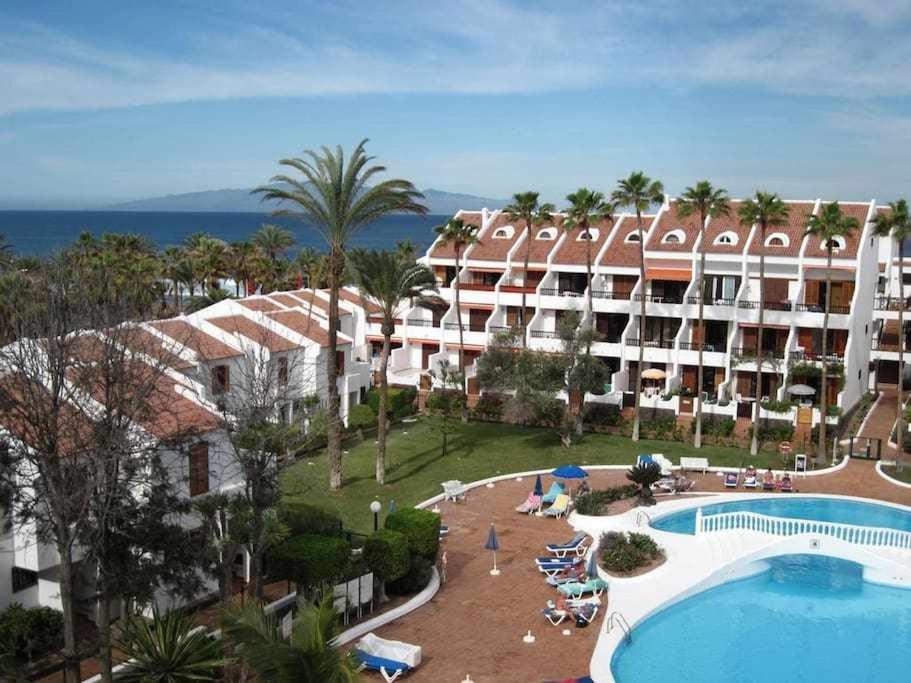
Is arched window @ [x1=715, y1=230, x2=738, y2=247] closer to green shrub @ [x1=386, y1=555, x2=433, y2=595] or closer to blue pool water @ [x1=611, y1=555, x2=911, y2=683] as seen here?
blue pool water @ [x1=611, y1=555, x2=911, y2=683]

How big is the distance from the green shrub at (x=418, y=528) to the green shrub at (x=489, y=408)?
21.7 m

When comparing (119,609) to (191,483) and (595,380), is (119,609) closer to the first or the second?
(191,483)

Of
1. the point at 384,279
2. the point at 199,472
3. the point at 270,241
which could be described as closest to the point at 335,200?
the point at 384,279

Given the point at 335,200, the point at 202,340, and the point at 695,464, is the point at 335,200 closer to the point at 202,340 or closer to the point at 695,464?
the point at 202,340

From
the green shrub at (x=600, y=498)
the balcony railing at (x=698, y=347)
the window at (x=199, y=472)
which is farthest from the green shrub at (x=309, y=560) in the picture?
the balcony railing at (x=698, y=347)

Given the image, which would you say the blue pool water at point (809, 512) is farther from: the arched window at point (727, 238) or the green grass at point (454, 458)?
the arched window at point (727, 238)

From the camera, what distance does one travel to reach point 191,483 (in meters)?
23.5

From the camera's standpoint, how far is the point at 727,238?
4912 centimetres

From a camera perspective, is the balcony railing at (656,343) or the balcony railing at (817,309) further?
the balcony railing at (656,343)

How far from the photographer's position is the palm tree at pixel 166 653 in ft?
54.0

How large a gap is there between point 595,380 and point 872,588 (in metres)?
16.4

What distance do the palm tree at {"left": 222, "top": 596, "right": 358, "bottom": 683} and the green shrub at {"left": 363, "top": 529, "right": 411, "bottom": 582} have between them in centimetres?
997

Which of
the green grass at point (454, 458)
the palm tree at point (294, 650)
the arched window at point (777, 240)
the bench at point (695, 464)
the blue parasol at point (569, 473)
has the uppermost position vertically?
the arched window at point (777, 240)

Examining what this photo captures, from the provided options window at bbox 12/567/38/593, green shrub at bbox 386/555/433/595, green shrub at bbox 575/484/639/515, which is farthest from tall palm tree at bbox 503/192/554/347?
window at bbox 12/567/38/593
